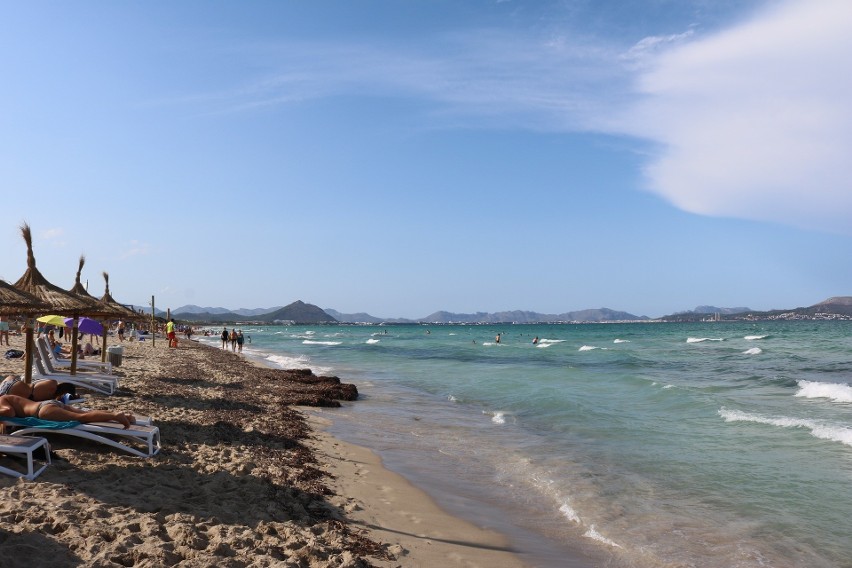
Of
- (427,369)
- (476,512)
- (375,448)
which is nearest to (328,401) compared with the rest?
(375,448)

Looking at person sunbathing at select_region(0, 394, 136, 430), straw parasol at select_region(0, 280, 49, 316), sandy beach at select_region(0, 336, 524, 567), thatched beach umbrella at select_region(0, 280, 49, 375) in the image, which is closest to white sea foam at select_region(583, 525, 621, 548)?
sandy beach at select_region(0, 336, 524, 567)

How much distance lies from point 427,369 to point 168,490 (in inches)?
924

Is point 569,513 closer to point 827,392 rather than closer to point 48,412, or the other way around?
point 48,412

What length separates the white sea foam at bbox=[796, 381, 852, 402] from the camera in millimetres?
17672

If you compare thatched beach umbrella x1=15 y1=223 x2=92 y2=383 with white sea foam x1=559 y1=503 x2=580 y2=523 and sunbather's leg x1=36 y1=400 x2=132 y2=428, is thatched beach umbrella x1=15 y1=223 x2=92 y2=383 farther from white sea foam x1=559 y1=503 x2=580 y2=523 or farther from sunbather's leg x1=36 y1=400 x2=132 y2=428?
white sea foam x1=559 y1=503 x2=580 y2=523

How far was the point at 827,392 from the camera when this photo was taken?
18.4 meters

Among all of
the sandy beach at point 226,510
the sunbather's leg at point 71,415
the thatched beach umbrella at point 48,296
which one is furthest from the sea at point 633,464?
the thatched beach umbrella at point 48,296

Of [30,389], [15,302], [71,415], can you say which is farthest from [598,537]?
[15,302]

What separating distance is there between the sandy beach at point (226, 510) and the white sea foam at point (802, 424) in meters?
9.12

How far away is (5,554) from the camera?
380 cm

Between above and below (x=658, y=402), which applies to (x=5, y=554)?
above

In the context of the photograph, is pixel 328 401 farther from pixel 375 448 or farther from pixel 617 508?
pixel 617 508

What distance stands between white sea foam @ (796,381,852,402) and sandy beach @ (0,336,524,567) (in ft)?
50.3

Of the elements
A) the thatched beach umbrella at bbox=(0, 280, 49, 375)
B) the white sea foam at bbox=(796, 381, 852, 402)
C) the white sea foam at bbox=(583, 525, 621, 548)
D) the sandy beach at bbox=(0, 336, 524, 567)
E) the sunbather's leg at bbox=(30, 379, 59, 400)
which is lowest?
the white sea foam at bbox=(796, 381, 852, 402)
